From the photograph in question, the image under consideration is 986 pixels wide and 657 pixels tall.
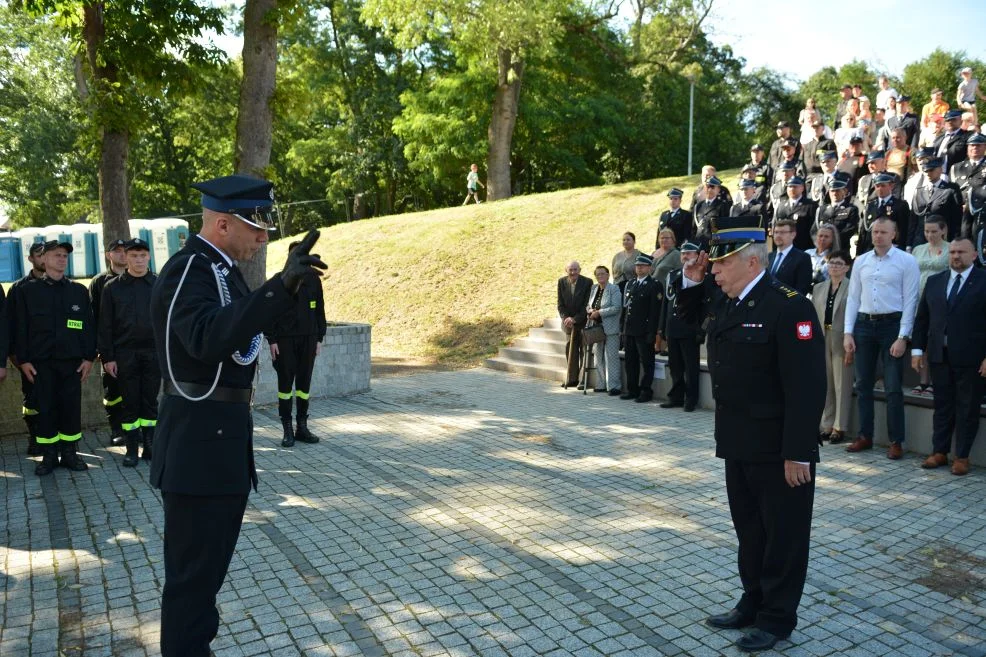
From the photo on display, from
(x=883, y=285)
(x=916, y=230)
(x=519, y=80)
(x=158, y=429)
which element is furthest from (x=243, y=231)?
(x=519, y=80)

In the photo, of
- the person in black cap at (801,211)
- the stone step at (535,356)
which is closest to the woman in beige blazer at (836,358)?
the person in black cap at (801,211)

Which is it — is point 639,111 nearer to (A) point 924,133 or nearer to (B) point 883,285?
(A) point 924,133

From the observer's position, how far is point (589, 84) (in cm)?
3806

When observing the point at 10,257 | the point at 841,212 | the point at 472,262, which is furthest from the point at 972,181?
the point at 10,257

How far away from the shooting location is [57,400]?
760 centimetres

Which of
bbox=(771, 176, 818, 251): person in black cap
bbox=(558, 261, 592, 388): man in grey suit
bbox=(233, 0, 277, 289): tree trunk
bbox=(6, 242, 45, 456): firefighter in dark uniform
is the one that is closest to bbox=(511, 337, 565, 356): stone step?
bbox=(558, 261, 592, 388): man in grey suit

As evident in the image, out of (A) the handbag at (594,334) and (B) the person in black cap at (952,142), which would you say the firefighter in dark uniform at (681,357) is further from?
(B) the person in black cap at (952,142)

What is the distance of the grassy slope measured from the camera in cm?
1820

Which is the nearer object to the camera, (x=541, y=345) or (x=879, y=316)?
(x=879, y=316)

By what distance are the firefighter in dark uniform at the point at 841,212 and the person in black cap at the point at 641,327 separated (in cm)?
253

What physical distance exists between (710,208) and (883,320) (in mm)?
5394

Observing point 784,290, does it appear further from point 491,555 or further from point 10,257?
point 10,257

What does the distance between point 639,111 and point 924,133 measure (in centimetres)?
2705

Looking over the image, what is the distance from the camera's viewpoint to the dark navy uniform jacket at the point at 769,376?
393 cm
